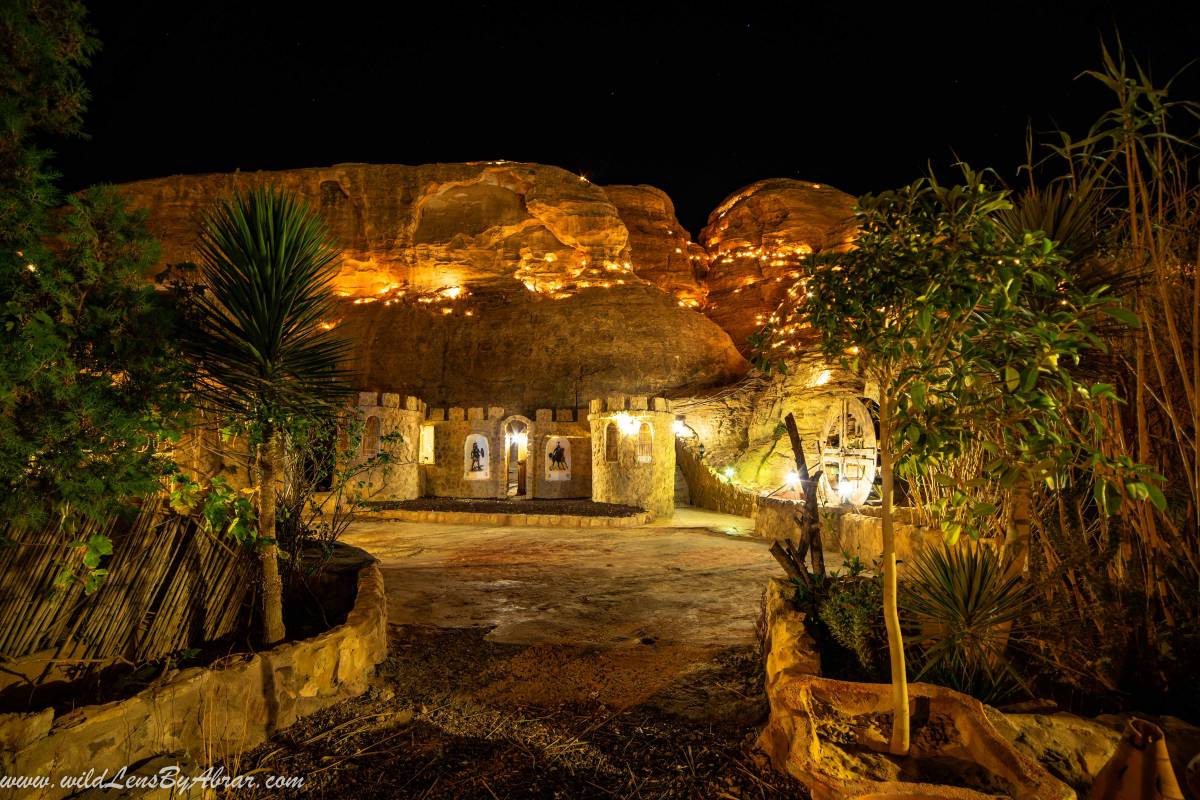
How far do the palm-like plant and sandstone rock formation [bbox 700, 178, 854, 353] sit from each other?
3144 centimetres

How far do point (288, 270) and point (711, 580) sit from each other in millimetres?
6643

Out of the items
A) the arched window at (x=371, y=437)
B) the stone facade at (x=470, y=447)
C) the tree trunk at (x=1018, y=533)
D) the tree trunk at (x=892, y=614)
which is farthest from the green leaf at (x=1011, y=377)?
the stone facade at (x=470, y=447)

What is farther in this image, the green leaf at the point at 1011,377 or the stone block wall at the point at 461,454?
the stone block wall at the point at 461,454

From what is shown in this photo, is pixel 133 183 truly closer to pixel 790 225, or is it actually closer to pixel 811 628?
pixel 790 225

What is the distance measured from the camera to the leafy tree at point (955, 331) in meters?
2.07

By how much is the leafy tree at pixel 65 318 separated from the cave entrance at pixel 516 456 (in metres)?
18.7

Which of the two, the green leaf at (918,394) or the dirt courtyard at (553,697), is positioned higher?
the green leaf at (918,394)

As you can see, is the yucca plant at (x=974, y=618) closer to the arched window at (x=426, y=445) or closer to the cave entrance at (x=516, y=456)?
the cave entrance at (x=516, y=456)

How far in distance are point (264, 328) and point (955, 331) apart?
3.90 m

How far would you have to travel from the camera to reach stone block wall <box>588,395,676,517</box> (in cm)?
1736

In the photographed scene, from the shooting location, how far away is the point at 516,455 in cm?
2589

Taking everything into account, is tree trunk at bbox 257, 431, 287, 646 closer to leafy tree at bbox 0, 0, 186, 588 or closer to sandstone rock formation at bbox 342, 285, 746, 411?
leafy tree at bbox 0, 0, 186, 588

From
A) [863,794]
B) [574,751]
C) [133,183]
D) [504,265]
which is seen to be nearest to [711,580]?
[574,751]

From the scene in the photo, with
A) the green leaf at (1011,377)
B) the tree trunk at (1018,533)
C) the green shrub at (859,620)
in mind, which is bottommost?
the green shrub at (859,620)
